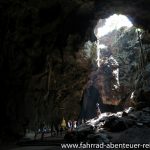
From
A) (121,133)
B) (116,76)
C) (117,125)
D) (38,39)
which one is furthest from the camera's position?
(116,76)

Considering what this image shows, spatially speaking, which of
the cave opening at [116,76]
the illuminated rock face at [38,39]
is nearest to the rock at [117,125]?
the illuminated rock face at [38,39]

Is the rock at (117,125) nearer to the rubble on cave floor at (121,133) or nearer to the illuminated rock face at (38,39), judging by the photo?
the rubble on cave floor at (121,133)

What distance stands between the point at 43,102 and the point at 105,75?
19.3 metres

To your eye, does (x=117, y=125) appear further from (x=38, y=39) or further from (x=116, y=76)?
(x=116, y=76)

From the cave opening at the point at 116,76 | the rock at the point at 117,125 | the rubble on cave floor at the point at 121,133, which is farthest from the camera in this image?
the cave opening at the point at 116,76

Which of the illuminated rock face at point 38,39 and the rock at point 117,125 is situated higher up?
the illuminated rock face at point 38,39

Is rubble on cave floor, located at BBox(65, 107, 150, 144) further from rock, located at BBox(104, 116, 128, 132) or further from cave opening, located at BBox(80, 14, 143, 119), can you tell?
cave opening, located at BBox(80, 14, 143, 119)

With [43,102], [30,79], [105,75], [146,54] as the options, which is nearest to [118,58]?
[105,75]

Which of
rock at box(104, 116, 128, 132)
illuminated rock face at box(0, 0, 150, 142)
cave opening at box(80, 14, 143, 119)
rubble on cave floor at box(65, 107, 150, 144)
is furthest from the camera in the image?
cave opening at box(80, 14, 143, 119)

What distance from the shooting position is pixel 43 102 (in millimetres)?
24109

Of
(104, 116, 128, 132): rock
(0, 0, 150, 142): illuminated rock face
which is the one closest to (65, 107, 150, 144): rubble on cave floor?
(104, 116, 128, 132): rock

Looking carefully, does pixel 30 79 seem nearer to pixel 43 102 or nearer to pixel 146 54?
pixel 43 102

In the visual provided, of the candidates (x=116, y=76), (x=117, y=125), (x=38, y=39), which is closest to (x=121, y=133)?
(x=117, y=125)

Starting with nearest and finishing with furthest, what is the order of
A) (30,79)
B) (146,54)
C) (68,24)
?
(30,79), (68,24), (146,54)
